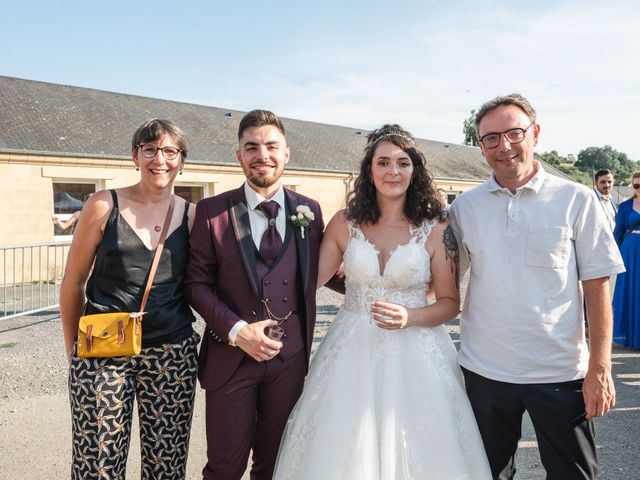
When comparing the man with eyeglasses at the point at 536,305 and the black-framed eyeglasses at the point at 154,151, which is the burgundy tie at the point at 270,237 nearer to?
the black-framed eyeglasses at the point at 154,151

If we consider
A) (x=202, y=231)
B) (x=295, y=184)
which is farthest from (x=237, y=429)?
(x=295, y=184)

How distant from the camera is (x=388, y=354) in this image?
9.36 feet

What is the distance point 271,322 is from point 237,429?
0.65 m

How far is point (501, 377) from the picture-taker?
2.68 m

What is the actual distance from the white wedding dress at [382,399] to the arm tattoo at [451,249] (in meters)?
0.11

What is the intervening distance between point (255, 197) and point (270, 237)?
0.28 m

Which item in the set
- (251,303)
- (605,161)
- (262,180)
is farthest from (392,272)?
(605,161)

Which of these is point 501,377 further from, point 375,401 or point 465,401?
point 375,401

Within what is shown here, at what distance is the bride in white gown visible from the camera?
2.55 m

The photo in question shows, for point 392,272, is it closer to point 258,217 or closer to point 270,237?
point 270,237

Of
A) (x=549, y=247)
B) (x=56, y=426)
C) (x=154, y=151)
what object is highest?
(x=154, y=151)

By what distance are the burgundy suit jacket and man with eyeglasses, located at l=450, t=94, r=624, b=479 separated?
3.53 feet

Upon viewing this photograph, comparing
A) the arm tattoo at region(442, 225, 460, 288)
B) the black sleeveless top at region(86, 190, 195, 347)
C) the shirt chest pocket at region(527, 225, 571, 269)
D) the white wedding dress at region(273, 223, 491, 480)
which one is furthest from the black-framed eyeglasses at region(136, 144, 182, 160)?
the shirt chest pocket at region(527, 225, 571, 269)

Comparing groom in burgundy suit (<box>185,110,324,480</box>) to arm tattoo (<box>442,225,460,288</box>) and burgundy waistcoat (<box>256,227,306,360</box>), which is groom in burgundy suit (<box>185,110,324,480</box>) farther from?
arm tattoo (<box>442,225,460,288</box>)
